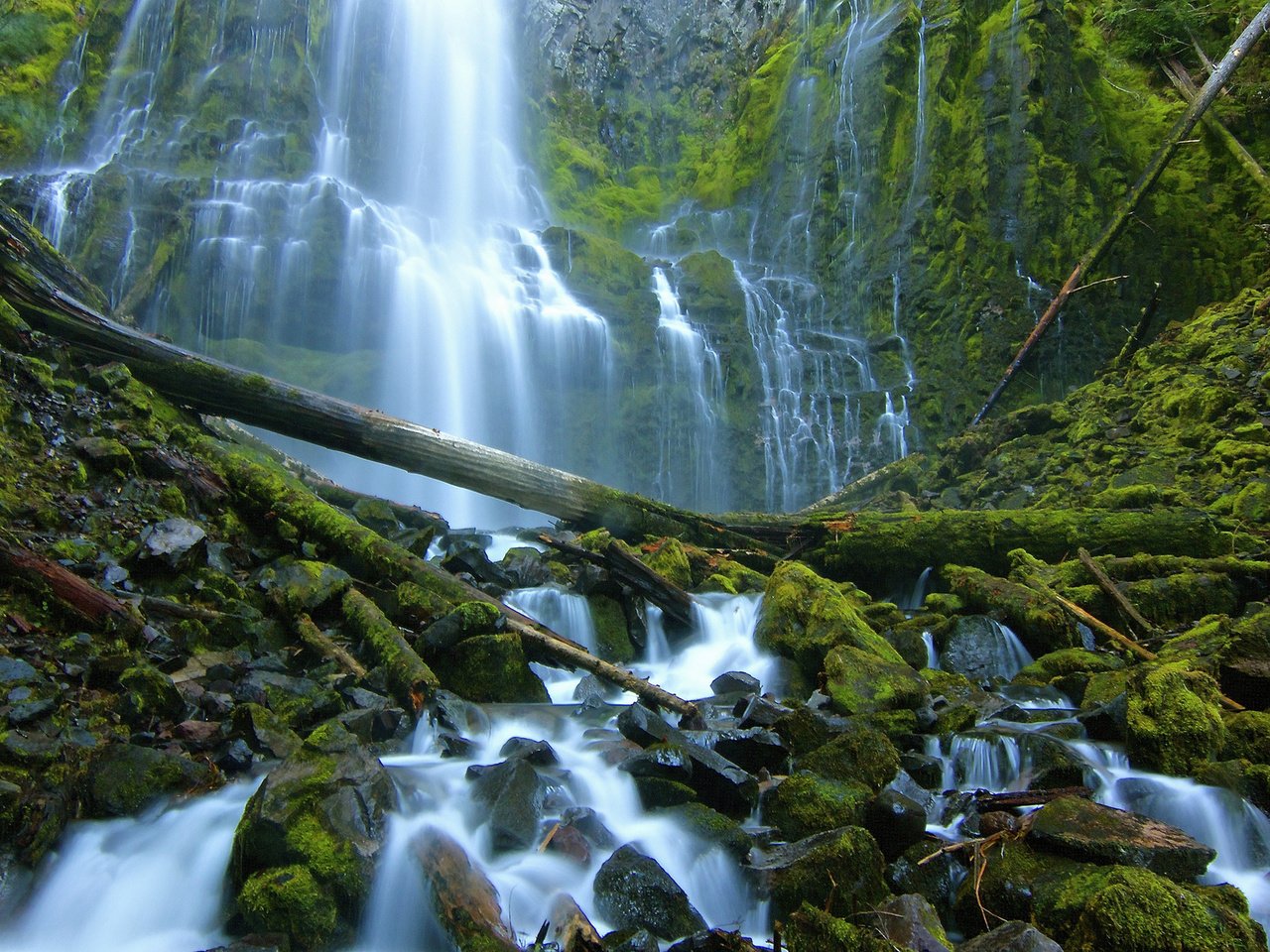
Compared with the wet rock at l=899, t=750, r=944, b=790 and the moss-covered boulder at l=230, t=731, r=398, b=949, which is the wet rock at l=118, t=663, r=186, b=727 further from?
the wet rock at l=899, t=750, r=944, b=790

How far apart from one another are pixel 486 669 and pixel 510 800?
1528mm

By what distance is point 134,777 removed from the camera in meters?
3.20

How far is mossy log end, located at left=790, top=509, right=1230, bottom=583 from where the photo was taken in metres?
7.42

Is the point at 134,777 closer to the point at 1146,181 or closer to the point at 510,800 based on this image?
the point at 510,800

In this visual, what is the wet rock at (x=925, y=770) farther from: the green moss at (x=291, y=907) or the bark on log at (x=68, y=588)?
the bark on log at (x=68, y=588)

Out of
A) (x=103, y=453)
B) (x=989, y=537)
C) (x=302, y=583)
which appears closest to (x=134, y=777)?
(x=302, y=583)

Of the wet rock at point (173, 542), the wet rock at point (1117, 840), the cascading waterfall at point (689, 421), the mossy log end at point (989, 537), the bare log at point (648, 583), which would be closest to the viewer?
the wet rock at point (1117, 840)

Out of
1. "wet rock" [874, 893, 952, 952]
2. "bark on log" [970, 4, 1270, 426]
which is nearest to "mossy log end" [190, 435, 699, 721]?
"wet rock" [874, 893, 952, 952]

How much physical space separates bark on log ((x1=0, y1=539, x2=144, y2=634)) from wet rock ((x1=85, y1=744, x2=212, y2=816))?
35.4 inches

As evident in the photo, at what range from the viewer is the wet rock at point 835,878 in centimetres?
294

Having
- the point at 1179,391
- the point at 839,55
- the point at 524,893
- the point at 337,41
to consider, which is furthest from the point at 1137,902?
the point at 337,41

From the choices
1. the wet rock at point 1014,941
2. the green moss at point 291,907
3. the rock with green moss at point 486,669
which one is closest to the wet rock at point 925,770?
the wet rock at point 1014,941

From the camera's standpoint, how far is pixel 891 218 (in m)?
19.1

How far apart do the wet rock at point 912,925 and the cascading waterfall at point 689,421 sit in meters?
15.3
